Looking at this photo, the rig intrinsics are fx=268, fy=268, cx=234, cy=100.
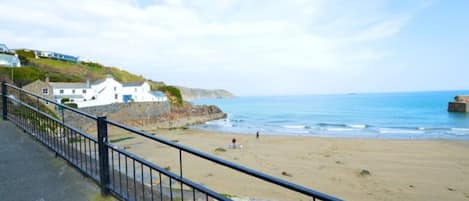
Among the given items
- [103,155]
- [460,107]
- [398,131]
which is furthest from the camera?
[460,107]

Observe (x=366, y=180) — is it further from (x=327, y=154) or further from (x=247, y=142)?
(x=247, y=142)

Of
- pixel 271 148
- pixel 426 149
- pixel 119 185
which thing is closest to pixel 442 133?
pixel 426 149

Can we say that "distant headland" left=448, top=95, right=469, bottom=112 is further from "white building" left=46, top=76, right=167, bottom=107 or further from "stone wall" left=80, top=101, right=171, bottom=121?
"white building" left=46, top=76, right=167, bottom=107

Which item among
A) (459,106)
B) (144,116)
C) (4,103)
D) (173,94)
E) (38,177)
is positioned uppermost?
(173,94)

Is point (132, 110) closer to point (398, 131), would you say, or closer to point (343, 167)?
point (343, 167)

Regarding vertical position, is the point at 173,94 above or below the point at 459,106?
above

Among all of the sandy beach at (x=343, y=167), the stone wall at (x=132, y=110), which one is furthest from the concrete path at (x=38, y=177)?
the stone wall at (x=132, y=110)

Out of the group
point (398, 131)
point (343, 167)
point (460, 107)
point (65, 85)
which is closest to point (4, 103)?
point (343, 167)

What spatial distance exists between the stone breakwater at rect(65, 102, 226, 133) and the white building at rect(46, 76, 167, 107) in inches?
152

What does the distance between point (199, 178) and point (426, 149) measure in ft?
52.5

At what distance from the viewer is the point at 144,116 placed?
33.2 metres

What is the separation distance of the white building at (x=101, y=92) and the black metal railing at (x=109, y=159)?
28507 mm

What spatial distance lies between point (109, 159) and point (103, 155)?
113 centimetres

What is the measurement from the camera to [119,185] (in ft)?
10.8
